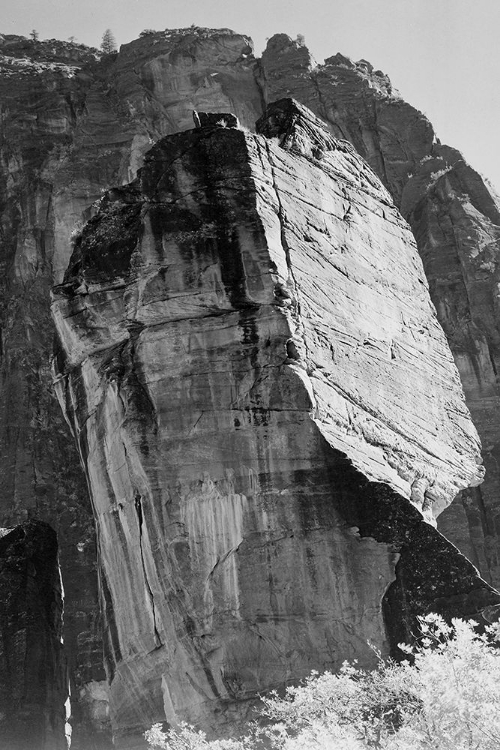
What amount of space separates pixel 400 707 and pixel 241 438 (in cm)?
745

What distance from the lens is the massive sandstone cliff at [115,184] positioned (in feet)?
204

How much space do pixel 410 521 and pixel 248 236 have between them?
22.4 ft

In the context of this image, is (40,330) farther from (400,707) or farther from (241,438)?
(400,707)

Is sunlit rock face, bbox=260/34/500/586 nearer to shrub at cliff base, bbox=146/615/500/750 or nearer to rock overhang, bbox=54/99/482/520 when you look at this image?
rock overhang, bbox=54/99/482/520

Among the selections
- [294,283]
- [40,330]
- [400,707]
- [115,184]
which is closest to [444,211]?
[115,184]

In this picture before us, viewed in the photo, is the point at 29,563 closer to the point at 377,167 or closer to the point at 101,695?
the point at 101,695

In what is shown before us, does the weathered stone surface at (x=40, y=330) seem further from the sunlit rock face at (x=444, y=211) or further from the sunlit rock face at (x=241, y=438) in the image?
the sunlit rock face at (x=241, y=438)

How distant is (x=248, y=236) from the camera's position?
95.0 ft

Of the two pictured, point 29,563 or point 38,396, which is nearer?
point 29,563

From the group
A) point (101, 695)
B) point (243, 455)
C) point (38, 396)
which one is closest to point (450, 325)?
point (38, 396)

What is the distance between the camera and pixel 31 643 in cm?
3097

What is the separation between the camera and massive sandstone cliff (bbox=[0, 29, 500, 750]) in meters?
62.1

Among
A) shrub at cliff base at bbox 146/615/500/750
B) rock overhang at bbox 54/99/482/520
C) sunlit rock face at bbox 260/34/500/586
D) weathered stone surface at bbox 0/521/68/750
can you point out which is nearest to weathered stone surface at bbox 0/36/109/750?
sunlit rock face at bbox 260/34/500/586

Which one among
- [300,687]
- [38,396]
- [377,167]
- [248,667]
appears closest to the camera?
[300,687]
